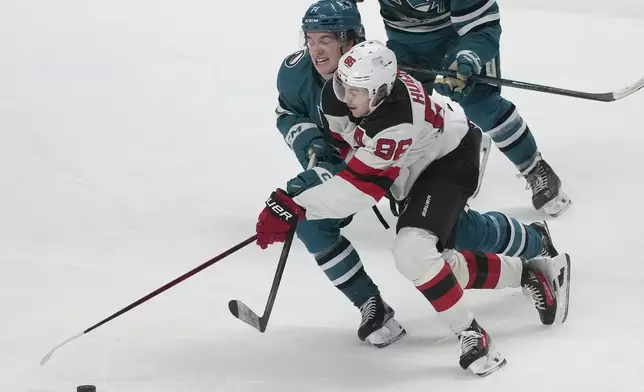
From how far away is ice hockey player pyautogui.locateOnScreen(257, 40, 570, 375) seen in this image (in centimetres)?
240

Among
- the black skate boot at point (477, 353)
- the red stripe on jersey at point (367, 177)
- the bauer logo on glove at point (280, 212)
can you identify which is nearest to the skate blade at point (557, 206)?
the black skate boot at point (477, 353)

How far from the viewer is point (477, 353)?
244 cm

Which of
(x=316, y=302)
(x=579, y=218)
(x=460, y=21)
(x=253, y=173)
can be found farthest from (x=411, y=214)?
(x=253, y=173)

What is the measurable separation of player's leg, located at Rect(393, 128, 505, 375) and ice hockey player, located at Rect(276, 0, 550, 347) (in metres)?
0.19

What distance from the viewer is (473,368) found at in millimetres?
2438

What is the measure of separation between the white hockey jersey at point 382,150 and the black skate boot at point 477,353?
0.40 meters

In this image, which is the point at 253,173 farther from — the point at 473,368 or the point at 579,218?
the point at 473,368

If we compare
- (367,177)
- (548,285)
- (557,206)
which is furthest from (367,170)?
(557,206)

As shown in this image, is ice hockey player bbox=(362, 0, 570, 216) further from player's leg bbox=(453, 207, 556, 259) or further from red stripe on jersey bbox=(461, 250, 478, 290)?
red stripe on jersey bbox=(461, 250, 478, 290)

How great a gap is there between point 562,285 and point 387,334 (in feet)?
1.67

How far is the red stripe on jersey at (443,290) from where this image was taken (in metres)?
2.45

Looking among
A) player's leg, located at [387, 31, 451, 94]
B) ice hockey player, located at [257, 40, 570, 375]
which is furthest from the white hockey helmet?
player's leg, located at [387, 31, 451, 94]

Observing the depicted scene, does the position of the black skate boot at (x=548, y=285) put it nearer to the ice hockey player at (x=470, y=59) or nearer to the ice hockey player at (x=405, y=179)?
the ice hockey player at (x=405, y=179)

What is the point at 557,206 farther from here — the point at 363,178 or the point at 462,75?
the point at 363,178
